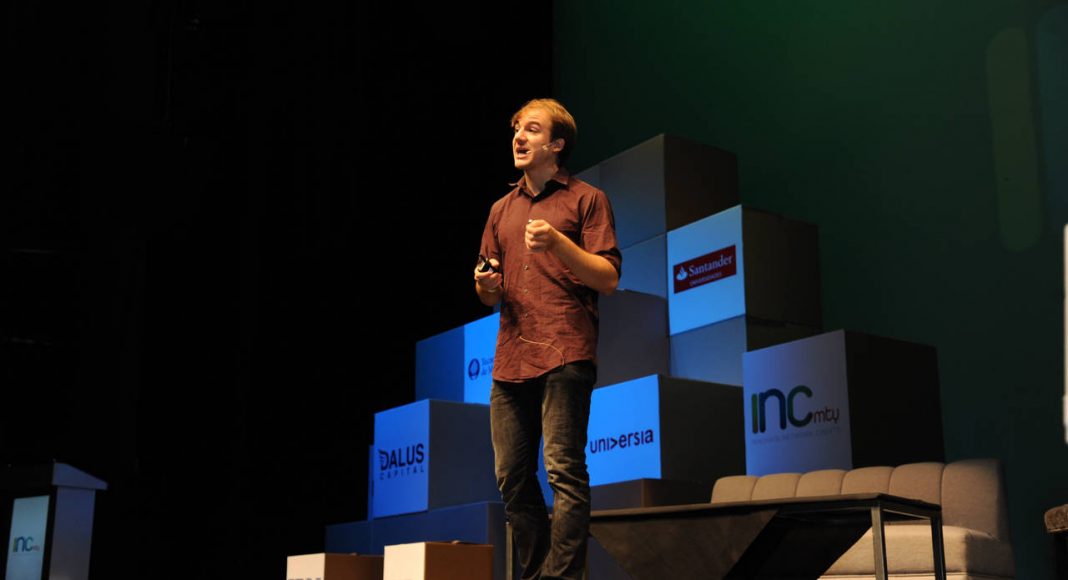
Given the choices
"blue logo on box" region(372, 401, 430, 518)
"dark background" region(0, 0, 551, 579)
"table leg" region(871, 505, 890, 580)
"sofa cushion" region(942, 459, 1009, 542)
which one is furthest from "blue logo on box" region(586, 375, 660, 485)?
"table leg" region(871, 505, 890, 580)

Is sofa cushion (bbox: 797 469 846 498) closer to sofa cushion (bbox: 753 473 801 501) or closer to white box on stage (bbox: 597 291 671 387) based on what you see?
sofa cushion (bbox: 753 473 801 501)

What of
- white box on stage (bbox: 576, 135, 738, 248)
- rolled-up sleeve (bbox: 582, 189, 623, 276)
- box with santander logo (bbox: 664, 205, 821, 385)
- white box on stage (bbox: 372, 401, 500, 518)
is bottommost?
white box on stage (bbox: 372, 401, 500, 518)

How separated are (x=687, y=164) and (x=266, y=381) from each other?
1.92 m

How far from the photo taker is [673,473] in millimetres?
3658

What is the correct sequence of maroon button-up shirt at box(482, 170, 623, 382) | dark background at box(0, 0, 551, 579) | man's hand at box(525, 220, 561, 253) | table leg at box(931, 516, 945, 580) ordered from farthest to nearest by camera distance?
dark background at box(0, 0, 551, 579), table leg at box(931, 516, 945, 580), maroon button-up shirt at box(482, 170, 623, 382), man's hand at box(525, 220, 561, 253)

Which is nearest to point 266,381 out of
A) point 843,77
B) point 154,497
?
point 154,497

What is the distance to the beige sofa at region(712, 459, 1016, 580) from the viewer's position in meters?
2.51

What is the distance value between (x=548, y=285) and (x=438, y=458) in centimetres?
218

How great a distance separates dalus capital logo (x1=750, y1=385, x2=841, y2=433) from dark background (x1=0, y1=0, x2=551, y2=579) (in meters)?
2.06

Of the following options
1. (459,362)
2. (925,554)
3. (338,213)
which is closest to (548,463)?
(925,554)

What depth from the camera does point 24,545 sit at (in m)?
3.87

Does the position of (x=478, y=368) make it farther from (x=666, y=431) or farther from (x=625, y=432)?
(x=666, y=431)

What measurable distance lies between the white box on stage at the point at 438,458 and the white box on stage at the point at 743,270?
2.70ft

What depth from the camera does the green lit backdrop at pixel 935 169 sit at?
11.9ft
